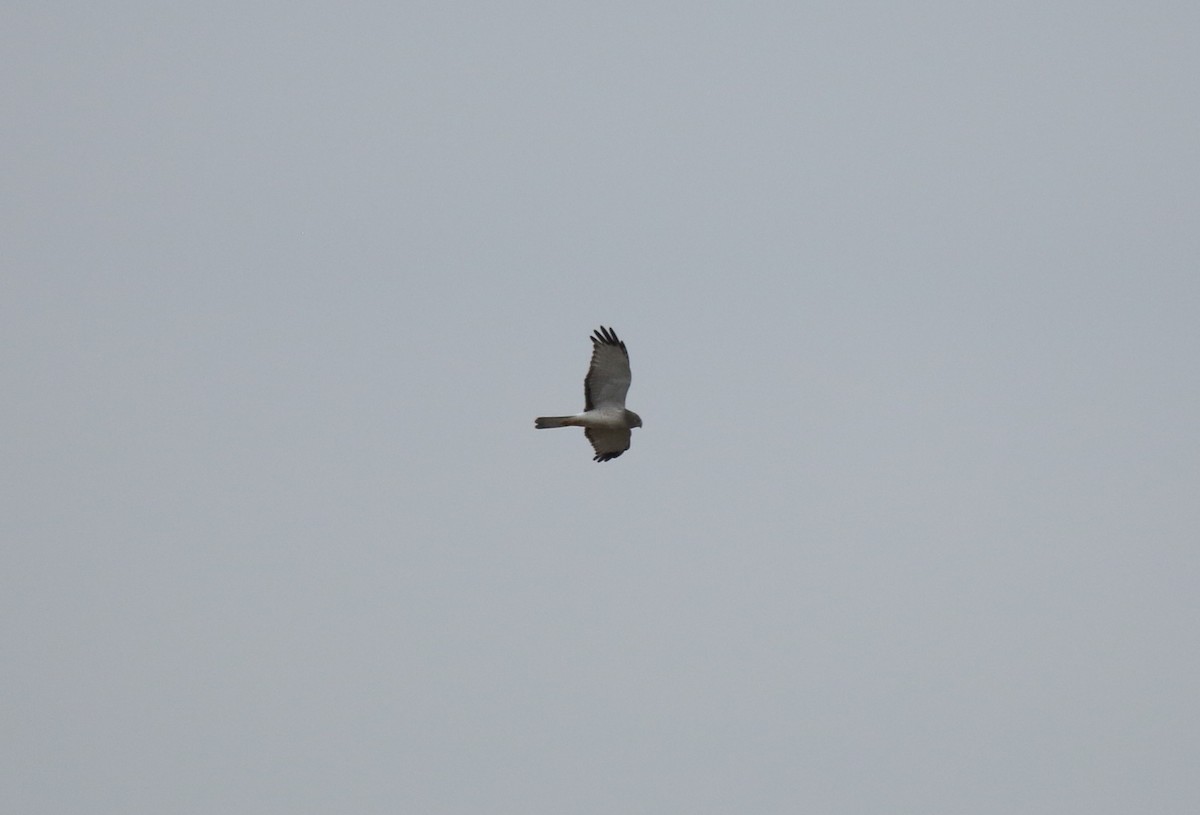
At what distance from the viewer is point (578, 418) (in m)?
43.8

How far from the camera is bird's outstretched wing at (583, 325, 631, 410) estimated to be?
43.8 m

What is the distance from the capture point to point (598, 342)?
144ft

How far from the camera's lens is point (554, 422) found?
4381 centimetres

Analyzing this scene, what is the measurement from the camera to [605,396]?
4438 cm

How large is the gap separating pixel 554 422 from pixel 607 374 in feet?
5.20

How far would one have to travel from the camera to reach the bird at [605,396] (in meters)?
43.8

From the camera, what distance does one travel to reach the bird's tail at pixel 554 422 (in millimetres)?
43562

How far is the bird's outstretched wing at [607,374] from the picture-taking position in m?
43.8

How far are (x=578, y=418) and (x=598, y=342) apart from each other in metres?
1.71

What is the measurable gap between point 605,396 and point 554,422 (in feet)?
4.48

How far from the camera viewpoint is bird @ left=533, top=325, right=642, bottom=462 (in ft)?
144

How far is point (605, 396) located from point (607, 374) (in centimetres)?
54

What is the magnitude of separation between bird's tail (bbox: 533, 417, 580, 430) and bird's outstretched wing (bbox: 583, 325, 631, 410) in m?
0.66

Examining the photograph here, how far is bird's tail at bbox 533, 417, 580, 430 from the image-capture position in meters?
43.6
